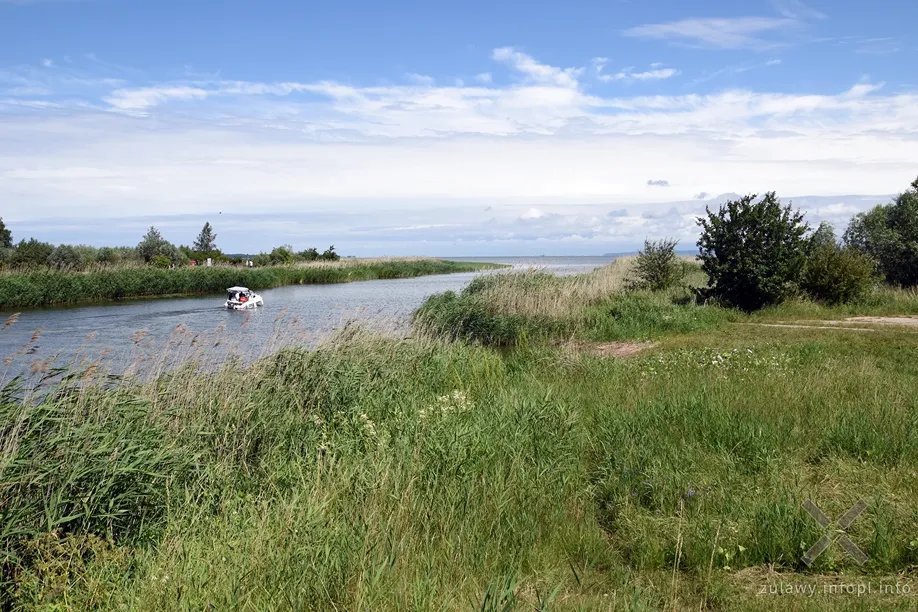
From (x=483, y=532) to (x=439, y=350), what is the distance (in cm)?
818

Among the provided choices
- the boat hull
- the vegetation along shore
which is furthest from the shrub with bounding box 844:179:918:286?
the boat hull

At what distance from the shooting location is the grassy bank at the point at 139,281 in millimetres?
32219

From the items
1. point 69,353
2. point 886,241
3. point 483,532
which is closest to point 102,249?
point 69,353

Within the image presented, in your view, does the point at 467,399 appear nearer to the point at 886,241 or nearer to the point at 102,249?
the point at 886,241

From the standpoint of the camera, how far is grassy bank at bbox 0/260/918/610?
3969 millimetres

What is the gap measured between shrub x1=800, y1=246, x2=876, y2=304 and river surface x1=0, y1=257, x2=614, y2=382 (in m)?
9.92

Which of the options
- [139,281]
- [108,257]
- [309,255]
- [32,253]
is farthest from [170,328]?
[309,255]

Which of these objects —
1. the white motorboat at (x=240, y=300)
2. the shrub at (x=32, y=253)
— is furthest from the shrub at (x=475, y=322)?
the shrub at (x=32, y=253)

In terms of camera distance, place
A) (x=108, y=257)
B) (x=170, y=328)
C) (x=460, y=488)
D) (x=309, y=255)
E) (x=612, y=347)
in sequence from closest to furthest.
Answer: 1. (x=460, y=488)
2. (x=612, y=347)
3. (x=170, y=328)
4. (x=108, y=257)
5. (x=309, y=255)

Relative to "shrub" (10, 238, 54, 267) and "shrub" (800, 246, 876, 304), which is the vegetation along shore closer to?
"shrub" (800, 246, 876, 304)

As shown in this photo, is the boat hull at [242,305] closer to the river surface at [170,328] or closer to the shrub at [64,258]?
the river surface at [170,328]

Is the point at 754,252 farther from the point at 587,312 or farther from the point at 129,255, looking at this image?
the point at 129,255

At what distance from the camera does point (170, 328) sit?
2288cm

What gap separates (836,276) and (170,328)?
840 inches
